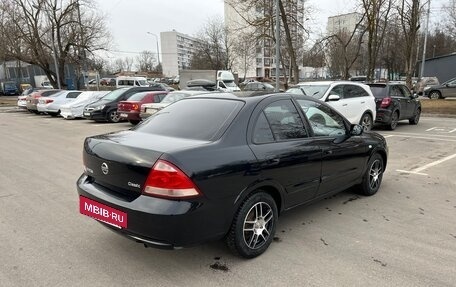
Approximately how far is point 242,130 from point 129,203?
122 cm

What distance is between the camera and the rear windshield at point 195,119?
3.45 meters

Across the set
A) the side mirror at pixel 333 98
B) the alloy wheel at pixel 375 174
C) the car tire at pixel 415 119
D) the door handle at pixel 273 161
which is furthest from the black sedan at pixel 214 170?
the car tire at pixel 415 119

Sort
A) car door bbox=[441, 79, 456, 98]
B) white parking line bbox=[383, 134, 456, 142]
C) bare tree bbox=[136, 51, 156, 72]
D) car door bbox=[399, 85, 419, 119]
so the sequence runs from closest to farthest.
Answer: white parking line bbox=[383, 134, 456, 142]
car door bbox=[399, 85, 419, 119]
car door bbox=[441, 79, 456, 98]
bare tree bbox=[136, 51, 156, 72]

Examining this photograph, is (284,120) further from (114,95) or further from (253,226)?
(114,95)

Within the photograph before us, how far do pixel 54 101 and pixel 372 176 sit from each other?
18503 mm

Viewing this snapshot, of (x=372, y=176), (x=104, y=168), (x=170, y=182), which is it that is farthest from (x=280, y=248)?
(x=372, y=176)

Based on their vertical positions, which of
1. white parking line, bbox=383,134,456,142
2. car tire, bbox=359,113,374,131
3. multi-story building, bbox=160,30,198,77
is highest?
multi-story building, bbox=160,30,198,77

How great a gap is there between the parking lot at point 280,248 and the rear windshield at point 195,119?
120cm

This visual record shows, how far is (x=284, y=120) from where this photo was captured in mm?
3896

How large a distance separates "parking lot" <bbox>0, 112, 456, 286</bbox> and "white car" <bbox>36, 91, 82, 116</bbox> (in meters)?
14.6

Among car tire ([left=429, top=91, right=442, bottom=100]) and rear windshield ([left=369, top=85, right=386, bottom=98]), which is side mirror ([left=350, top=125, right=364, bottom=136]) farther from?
car tire ([left=429, top=91, right=442, bottom=100])

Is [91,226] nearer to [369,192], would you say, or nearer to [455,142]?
[369,192]

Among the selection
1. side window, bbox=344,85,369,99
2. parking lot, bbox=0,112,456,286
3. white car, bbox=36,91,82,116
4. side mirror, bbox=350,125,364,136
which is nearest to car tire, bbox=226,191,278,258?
parking lot, bbox=0,112,456,286

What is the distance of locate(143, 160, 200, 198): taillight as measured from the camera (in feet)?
9.46
